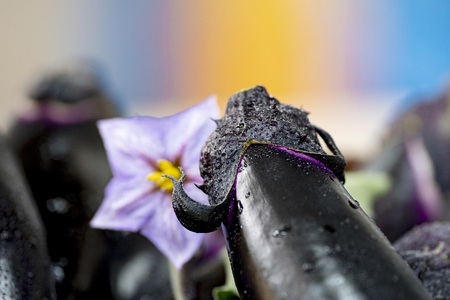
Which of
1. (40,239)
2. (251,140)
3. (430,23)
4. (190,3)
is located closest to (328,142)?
(251,140)

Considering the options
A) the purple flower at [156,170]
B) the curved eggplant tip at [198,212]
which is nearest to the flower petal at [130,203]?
the purple flower at [156,170]

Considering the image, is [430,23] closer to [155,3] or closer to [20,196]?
[155,3]

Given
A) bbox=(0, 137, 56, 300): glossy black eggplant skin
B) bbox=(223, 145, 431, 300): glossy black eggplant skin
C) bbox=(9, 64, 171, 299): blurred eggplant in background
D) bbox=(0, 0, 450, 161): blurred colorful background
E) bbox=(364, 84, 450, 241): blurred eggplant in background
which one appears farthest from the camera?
bbox=(0, 0, 450, 161): blurred colorful background

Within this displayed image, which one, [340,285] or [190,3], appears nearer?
[340,285]

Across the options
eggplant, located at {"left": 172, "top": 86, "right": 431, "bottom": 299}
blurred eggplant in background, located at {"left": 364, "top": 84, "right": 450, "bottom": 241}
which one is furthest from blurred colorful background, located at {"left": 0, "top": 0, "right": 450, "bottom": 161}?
eggplant, located at {"left": 172, "top": 86, "right": 431, "bottom": 299}

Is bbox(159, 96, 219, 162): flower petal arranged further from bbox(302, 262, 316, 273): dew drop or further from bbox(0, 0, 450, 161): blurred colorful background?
bbox(0, 0, 450, 161): blurred colorful background
